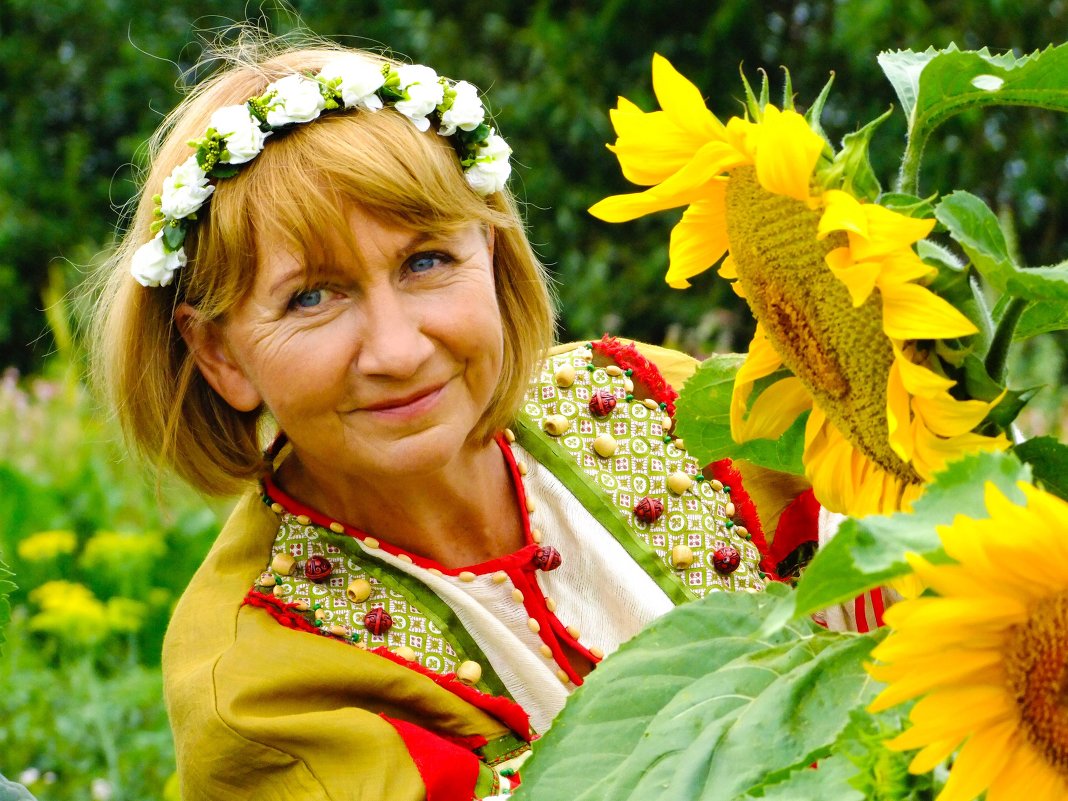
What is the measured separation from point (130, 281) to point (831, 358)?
1.20 metres

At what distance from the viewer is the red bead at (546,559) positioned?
1.76 meters

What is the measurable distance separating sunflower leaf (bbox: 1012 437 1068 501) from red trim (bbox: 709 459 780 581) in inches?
42.3

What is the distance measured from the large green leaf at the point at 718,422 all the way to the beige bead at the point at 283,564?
804 mm

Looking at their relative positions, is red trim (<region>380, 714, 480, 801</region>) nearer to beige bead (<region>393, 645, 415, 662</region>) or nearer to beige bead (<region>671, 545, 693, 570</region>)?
beige bead (<region>393, 645, 415, 662</region>)

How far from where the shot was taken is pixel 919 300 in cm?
69

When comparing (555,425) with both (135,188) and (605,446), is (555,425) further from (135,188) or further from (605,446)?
(135,188)

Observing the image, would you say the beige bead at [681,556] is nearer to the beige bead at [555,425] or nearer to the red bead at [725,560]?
the red bead at [725,560]

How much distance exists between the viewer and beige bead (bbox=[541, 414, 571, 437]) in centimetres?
189

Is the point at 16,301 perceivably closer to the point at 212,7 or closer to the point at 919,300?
the point at 212,7

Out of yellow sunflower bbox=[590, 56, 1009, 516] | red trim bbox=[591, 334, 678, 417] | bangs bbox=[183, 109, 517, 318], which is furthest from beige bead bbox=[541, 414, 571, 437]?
yellow sunflower bbox=[590, 56, 1009, 516]

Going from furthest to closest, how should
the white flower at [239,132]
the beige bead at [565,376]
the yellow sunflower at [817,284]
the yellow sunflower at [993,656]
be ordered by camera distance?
the beige bead at [565,376], the white flower at [239,132], the yellow sunflower at [817,284], the yellow sunflower at [993,656]

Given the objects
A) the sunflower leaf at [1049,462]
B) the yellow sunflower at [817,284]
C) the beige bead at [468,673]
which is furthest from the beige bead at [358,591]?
the sunflower leaf at [1049,462]

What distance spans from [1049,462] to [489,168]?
1.10m

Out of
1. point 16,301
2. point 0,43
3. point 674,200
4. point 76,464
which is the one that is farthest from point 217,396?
point 0,43
